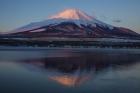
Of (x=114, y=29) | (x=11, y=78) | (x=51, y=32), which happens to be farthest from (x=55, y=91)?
(x=114, y=29)

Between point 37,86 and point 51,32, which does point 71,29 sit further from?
point 37,86

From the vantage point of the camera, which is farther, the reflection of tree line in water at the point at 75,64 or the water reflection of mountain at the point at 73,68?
the reflection of tree line in water at the point at 75,64

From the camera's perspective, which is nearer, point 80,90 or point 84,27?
point 80,90

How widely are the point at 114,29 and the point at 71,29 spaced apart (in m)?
15.0

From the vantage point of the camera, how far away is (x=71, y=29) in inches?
4695

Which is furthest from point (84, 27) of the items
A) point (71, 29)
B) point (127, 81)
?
point (127, 81)

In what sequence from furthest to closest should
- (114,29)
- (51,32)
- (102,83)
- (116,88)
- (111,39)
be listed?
1. (114,29)
2. (51,32)
3. (111,39)
4. (102,83)
5. (116,88)

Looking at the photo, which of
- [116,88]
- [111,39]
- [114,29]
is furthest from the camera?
[114,29]

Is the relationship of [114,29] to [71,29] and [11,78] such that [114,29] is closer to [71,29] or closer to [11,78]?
[71,29]

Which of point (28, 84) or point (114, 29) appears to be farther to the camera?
point (114, 29)

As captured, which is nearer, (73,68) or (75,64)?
(73,68)

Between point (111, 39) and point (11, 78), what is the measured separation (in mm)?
92904

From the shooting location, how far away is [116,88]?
37.0 ft

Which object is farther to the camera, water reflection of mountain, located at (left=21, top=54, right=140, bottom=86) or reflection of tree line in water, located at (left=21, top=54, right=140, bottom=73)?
reflection of tree line in water, located at (left=21, top=54, right=140, bottom=73)
